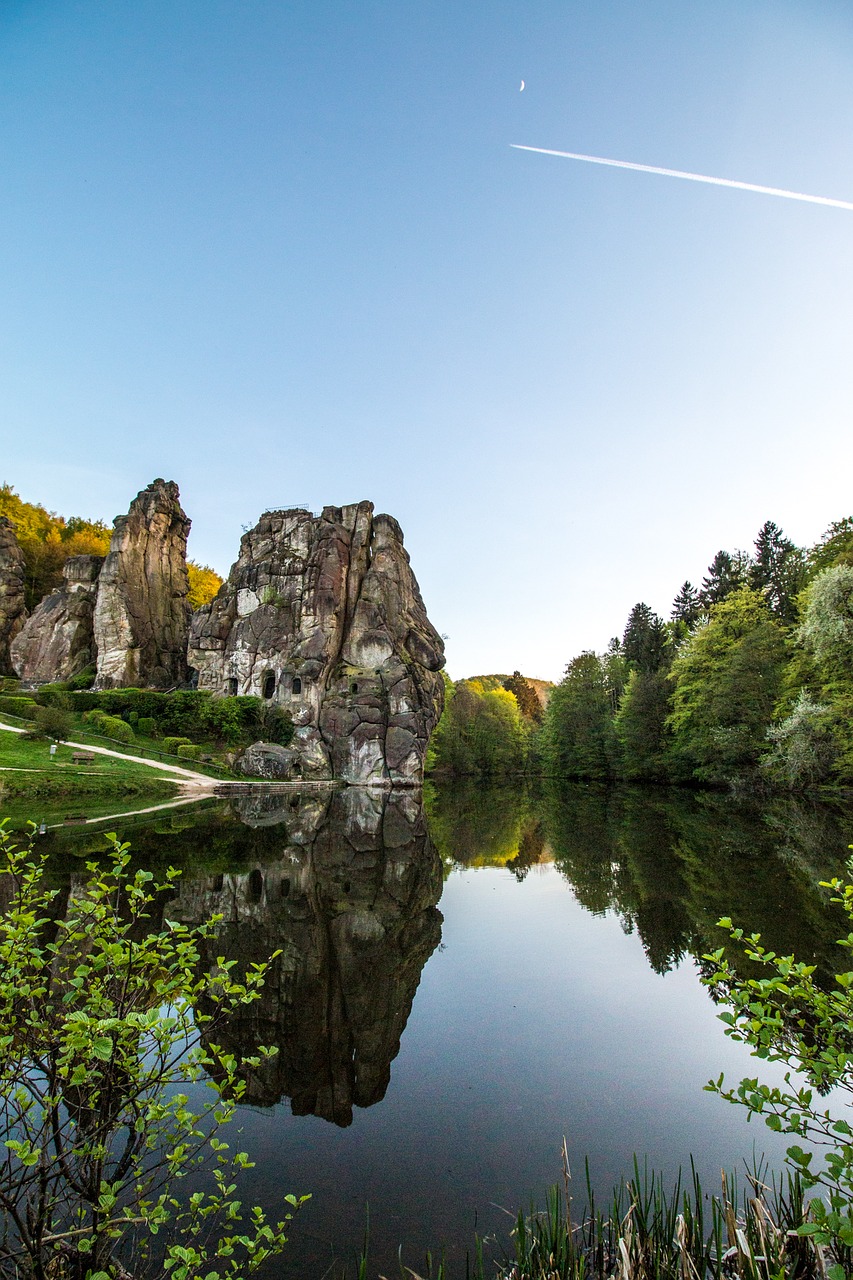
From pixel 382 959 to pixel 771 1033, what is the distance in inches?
280

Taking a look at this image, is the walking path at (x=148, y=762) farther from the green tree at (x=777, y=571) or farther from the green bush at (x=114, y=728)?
the green tree at (x=777, y=571)

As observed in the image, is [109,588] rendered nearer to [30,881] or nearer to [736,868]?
[736,868]

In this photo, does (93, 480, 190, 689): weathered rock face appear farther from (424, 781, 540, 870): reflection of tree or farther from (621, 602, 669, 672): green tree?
(621, 602, 669, 672): green tree

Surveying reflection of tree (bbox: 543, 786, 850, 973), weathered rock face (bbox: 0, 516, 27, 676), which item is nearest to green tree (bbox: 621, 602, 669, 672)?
reflection of tree (bbox: 543, 786, 850, 973)

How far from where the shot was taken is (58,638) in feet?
157

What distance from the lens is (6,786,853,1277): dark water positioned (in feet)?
14.5

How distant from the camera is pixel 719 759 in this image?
3972cm

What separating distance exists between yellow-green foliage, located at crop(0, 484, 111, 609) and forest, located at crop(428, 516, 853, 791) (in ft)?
137

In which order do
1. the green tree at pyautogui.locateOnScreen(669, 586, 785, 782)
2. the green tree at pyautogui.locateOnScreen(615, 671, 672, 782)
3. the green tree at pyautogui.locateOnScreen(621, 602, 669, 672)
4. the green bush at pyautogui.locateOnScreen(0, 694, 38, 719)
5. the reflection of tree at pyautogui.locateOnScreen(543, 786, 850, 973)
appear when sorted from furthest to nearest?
the green tree at pyautogui.locateOnScreen(621, 602, 669, 672) < the green tree at pyautogui.locateOnScreen(615, 671, 672, 782) < the green tree at pyautogui.locateOnScreen(669, 586, 785, 782) < the green bush at pyautogui.locateOnScreen(0, 694, 38, 719) < the reflection of tree at pyautogui.locateOnScreen(543, 786, 850, 973)

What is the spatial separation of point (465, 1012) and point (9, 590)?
5753 cm

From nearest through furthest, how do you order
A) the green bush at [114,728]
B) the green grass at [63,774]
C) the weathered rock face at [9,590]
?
the green grass at [63,774], the green bush at [114,728], the weathered rock face at [9,590]

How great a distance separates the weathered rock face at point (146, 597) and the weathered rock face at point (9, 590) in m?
8.95

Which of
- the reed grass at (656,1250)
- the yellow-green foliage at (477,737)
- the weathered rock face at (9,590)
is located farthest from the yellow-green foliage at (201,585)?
the reed grass at (656,1250)

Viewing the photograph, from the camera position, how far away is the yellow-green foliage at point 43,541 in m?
56.8
